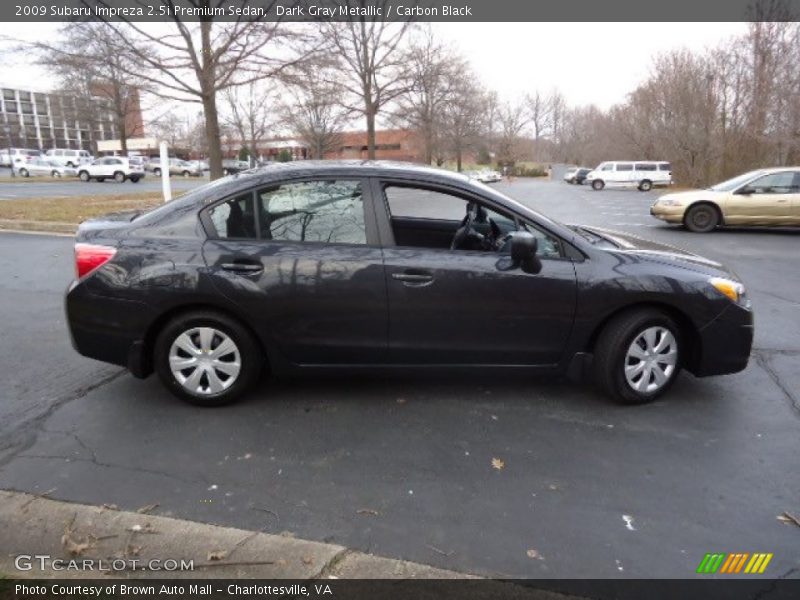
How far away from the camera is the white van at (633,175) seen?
119ft

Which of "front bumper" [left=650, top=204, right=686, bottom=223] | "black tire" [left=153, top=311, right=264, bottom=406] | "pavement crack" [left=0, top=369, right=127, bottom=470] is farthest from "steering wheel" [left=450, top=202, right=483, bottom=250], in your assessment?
"front bumper" [left=650, top=204, right=686, bottom=223]

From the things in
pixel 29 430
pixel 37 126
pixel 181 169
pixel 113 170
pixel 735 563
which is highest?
pixel 37 126

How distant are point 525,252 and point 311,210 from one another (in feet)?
4.66

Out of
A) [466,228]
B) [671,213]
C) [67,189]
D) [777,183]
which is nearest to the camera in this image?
[466,228]

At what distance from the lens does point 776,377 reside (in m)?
4.32

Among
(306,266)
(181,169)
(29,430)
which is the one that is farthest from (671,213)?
(181,169)

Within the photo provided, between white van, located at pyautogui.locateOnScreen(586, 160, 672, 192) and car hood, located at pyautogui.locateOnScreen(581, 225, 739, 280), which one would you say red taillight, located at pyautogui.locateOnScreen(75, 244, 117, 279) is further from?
white van, located at pyautogui.locateOnScreen(586, 160, 672, 192)

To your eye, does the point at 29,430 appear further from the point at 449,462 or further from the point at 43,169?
the point at 43,169

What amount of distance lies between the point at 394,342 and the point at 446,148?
56.4 metres

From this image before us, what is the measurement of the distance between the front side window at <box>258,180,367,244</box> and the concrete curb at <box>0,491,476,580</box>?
184 cm

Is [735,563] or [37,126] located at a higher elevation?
[37,126]

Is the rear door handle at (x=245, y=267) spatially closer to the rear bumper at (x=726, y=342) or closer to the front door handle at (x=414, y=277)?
the front door handle at (x=414, y=277)
